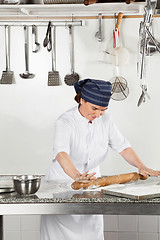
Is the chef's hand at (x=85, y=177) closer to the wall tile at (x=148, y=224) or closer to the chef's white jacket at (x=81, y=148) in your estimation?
the chef's white jacket at (x=81, y=148)

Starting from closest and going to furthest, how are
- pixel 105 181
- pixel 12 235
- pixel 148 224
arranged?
1. pixel 105 181
2. pixel 148 224
3. pixel 12 235

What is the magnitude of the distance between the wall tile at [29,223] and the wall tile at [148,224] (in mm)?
899

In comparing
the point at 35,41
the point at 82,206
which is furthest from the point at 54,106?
the point at 82,206

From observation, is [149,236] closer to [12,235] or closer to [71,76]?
[12,235]

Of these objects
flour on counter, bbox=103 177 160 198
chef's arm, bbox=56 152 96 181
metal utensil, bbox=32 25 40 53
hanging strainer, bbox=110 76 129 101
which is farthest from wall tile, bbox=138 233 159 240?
metal utensil, bbox=32 25 40 53

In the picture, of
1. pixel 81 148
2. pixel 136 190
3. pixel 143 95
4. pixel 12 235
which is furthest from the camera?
pixel 12 235

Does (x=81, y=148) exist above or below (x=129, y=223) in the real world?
above

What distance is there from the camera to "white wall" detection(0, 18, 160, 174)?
372 cm

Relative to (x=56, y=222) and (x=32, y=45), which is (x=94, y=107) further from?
(x=32, y=45)

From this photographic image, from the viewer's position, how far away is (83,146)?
279 cm

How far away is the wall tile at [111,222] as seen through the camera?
3.61 metres

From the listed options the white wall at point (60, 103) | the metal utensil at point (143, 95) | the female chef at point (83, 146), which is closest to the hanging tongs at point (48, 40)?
the white wall at point (60, 103)

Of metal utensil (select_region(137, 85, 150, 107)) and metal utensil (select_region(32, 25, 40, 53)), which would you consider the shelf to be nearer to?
metal utensil (select_region(32, 25, 40, 53))

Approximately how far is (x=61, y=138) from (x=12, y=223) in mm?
1386
